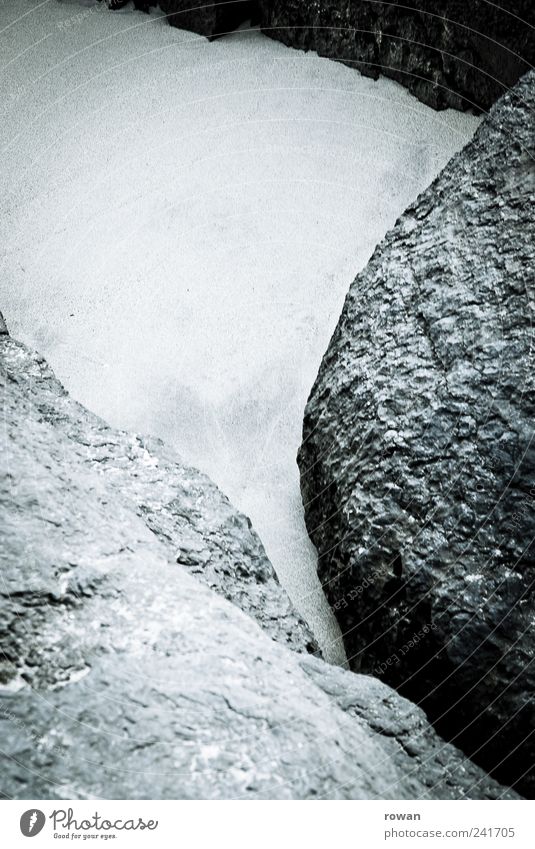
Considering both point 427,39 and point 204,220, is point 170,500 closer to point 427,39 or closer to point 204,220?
point 204,220

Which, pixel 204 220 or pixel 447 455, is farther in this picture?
pixel 204 220

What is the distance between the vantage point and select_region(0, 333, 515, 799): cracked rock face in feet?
3.47

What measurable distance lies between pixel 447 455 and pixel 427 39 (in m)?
2.07

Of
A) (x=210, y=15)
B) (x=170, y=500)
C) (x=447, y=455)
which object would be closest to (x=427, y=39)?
(x=210, y=15)

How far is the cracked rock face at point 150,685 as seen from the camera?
1.06m

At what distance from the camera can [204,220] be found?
115 inches

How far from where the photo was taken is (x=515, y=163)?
1930 millimetres

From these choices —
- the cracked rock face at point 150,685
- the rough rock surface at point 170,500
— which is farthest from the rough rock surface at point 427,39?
the cracked rock face at point 150,685

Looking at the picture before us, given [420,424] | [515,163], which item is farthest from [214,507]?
[515,163]

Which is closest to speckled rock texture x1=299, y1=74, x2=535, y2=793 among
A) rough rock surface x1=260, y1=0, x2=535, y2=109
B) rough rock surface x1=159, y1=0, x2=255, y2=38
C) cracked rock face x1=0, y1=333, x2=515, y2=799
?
cracked rock face x1=0, y1=333, x2=515, y2=799

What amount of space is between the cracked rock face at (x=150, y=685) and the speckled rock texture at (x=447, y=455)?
0.66ft

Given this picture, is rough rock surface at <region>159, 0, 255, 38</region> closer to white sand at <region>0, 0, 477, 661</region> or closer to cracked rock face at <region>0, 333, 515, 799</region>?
white sand at <region>0, 0, 477, 661</region>

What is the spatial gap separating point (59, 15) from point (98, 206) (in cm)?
152

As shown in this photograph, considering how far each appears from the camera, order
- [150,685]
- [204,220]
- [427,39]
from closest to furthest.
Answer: [150,685]
[204,220]
[427,39]
